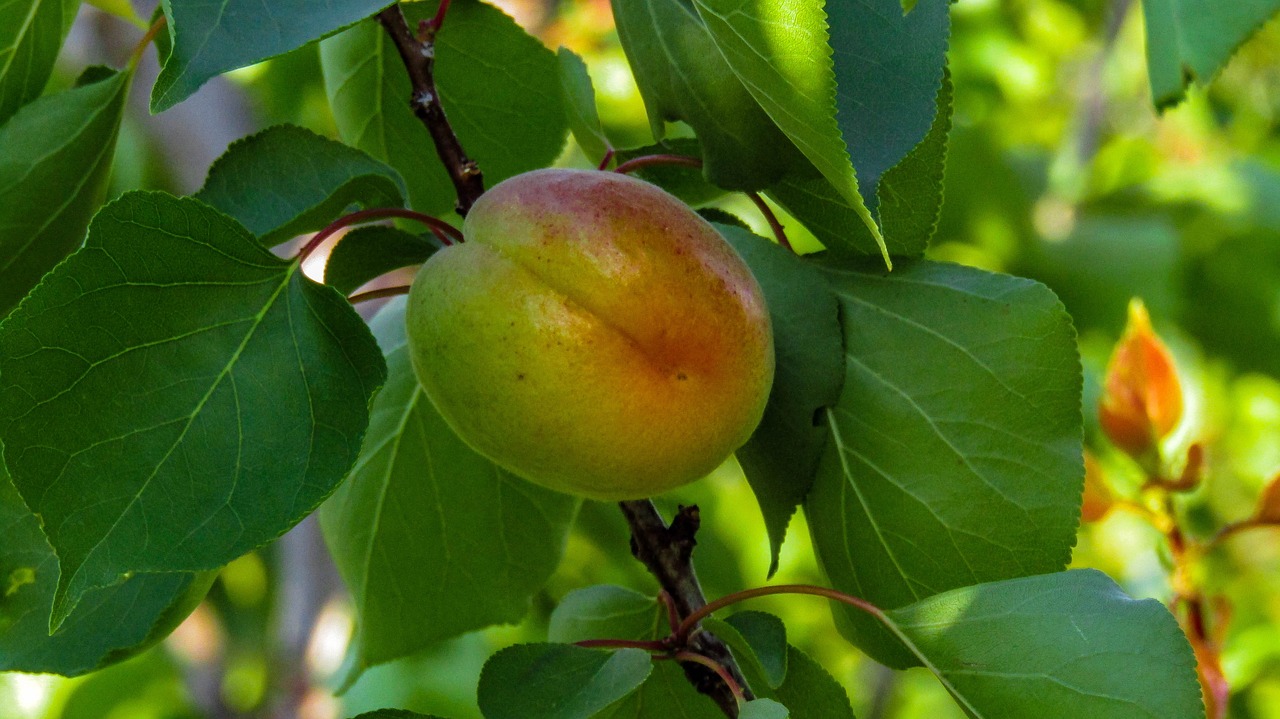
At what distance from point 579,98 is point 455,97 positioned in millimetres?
140

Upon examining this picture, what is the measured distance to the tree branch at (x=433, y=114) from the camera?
93 cm

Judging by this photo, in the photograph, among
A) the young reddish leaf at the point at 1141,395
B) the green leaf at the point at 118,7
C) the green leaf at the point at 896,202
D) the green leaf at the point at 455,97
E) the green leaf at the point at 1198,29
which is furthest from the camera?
the young reddish leaf at the point at 1141,395

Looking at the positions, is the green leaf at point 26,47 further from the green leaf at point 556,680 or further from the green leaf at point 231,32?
the green leaf at point 556,680

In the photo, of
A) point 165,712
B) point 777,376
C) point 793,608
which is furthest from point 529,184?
point 165,712

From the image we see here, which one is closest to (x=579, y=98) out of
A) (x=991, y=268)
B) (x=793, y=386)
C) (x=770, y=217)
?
(x=770, y=217)

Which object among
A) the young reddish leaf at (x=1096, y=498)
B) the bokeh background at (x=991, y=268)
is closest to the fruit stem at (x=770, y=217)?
the young reddish leaf at (x=1096, y=498)

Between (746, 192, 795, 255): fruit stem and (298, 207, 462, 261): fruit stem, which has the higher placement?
(298, 207, 462, 261): fruit stem

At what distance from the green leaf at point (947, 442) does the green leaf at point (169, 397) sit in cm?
34

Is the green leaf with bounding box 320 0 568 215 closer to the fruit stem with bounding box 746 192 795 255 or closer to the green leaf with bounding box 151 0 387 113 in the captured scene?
the fruit stem with bounding box 746 192 795 255

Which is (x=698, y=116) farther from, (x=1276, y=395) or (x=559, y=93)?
(x=1276, y=395)

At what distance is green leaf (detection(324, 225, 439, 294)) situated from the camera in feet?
2.96

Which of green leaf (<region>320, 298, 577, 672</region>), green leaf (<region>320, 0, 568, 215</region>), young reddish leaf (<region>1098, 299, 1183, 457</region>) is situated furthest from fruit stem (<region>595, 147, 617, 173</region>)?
young reddish leaf (<region>1098, 299, 1183, 457</region>)

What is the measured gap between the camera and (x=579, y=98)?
104cm

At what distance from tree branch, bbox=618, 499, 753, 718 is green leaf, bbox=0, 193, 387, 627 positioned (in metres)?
0.27
